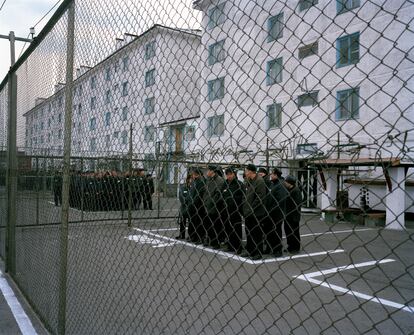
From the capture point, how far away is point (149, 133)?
8.85ft

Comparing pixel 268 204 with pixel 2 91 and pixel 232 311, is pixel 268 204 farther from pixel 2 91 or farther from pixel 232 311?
pixel 2 91

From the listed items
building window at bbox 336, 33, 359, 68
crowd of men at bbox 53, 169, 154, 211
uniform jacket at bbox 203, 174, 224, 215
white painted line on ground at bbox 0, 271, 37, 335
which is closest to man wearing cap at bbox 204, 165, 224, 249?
uniform jacket at bbox 203, 174, 224, 215

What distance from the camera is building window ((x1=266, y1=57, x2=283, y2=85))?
1662mm

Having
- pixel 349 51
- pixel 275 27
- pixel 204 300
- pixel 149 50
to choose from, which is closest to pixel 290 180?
pixel 204 300

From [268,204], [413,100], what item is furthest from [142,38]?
[268,204]

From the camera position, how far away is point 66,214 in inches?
115

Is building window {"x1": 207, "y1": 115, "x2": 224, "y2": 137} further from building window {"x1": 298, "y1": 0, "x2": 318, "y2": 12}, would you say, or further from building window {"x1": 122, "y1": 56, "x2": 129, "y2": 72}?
building window {"x1": 122, "y1": 56, "x2": 129, "y2": 72}

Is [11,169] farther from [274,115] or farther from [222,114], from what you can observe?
[274,115]

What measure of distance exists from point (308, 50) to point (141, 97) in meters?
1.41

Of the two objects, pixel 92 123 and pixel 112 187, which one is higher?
pixel 92 123

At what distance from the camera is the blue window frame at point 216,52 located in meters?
1.97

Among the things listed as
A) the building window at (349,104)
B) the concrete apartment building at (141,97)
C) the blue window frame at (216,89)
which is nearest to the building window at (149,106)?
the concrete apartment building at (141,97)

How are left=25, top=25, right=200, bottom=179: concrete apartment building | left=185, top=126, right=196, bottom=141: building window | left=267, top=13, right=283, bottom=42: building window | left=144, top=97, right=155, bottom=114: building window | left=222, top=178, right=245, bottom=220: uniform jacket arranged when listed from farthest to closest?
left=222, top=178, right=245, bottom=220: uniform jacket, left=144, top=97, right=155, bottom=114: building window, left=185, top=126, right=196, bottom=141: building window, left=25, top=25, right=200, bottom=179: concrete apartment building, left=267, top=13, right=283, bottom=42: building window

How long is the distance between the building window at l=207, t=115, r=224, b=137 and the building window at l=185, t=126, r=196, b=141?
0.58ft
